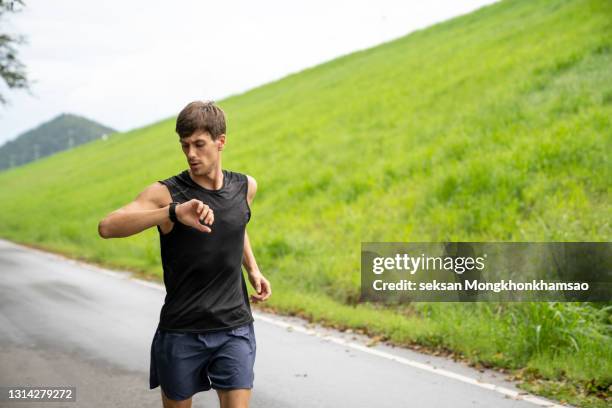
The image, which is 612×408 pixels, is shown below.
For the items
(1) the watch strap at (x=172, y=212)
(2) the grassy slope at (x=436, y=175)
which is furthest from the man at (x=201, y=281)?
(2) the grassy slope at (x=436, y=175)

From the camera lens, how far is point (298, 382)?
684cm

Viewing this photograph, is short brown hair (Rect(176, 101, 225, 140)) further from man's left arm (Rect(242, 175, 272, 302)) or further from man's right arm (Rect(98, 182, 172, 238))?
man's left arm (Rect(242, 175, 272, 302))

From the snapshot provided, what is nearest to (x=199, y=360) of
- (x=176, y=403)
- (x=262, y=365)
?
(x=176, y=403)

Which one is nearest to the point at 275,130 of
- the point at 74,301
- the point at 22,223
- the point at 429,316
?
the point at 22,223

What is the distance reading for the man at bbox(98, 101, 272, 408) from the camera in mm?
3580

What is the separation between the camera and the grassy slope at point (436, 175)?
957 cm

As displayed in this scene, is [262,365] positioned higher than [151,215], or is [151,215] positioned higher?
[151,215]

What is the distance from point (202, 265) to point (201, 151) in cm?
59

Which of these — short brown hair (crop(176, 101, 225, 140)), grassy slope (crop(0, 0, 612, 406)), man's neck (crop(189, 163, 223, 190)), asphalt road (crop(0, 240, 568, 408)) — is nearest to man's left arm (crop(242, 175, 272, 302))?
man's neck (crop(189, 163, 223, 190))

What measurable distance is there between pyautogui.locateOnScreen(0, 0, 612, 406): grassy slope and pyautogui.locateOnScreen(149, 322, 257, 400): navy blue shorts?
413 centimetres

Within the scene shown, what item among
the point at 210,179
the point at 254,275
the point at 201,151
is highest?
the point at 201,151

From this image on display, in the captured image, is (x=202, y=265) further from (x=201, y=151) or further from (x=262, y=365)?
(x=262, y=365)

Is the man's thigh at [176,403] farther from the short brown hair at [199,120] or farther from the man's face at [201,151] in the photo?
the short brown hair at [199,120]

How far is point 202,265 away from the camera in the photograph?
360 cm
